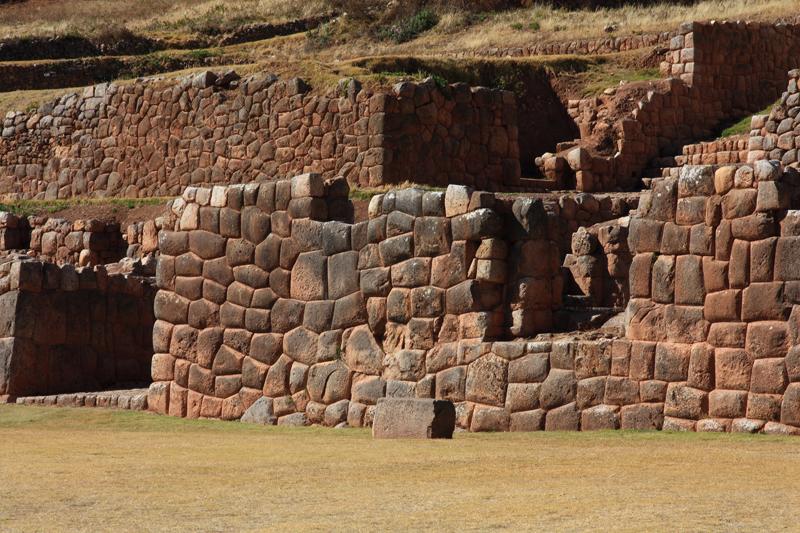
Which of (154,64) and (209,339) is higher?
Answer: (154,64)

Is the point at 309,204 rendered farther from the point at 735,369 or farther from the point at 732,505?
the point at 732,505

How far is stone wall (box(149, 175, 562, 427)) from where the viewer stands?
50.0ft

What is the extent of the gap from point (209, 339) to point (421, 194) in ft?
10.3

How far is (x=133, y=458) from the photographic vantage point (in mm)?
12039

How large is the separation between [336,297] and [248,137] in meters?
14.2

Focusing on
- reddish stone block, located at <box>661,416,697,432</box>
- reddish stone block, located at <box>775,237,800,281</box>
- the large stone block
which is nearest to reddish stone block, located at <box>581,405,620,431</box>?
reddish stone block, located at <box>661,416,697,432</box>

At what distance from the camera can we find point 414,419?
13578 millimetres

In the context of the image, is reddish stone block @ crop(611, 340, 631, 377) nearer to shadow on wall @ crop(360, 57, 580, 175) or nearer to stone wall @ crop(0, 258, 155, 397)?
stone wall @ crop(0, 258, 155, 397)

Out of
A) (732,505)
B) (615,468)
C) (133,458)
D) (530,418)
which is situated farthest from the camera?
(530,418)

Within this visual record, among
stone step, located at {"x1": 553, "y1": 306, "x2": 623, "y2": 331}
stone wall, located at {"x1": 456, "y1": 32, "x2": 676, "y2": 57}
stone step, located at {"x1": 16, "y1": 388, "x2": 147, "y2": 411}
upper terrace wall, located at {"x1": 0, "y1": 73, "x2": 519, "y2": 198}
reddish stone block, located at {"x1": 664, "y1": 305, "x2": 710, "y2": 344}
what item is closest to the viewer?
reddish stone block, located at {"x1": 664, "y1": 305, "x2": 710, "y2": 344}

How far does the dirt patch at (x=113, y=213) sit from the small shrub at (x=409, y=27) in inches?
645

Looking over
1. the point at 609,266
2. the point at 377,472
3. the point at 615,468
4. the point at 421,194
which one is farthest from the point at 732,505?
the point at 609,266

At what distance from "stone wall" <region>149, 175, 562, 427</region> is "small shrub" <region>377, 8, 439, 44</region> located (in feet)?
93.8

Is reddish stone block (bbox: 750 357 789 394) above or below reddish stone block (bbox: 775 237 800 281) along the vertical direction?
below
